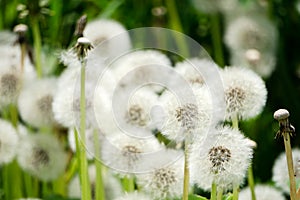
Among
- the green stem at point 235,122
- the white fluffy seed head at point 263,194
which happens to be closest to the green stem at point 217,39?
the white fluffy seed head at point 263,194

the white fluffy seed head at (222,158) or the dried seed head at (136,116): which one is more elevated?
the dried seed head at (136,116)

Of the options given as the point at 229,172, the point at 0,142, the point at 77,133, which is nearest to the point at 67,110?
the point at 77,133

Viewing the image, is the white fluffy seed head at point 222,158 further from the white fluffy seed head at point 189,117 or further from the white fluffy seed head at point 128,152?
the white fluffy seed head at point 128,152

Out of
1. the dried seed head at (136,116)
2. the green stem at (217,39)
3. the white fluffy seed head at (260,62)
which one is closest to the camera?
the dried seed head at (136,116)

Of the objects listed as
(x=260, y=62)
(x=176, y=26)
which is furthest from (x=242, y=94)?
(x=176, y=26)

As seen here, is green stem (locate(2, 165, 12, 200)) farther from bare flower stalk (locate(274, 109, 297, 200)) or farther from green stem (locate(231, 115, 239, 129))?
bare flower stalk (locate(274, 109, 297, 200))

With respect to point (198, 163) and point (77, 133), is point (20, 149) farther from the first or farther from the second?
point (198, 163)
